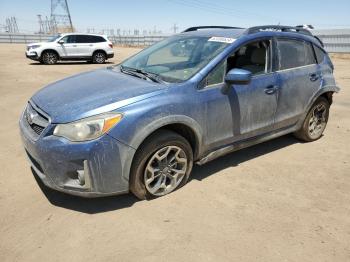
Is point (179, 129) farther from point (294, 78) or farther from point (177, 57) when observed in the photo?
point (294, 78)

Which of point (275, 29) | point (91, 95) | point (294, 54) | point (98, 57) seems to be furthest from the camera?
point (98, 57)

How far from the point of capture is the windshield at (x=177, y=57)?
3.76 m

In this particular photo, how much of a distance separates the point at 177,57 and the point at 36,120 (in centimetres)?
190

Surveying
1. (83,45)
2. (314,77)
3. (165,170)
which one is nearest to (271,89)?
(314,77)

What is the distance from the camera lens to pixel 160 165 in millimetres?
3521

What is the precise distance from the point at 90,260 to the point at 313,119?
158 inches

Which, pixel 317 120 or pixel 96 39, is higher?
pixel 96 39

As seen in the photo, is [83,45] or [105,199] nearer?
[105,199]

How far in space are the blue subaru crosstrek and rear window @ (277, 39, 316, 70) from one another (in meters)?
0.02

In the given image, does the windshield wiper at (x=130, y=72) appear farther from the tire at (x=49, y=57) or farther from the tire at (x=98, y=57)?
the tire at (x=98, y=57)

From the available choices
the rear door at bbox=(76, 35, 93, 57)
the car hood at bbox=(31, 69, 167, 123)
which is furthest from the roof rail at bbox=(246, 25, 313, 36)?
the rear door at bbox=(76, 35, 93, 57)

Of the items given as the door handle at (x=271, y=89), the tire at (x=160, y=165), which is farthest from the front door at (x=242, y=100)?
the tire at (x=160, y=165)

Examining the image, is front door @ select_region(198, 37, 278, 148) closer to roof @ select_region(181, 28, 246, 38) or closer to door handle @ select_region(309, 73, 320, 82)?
roof @ select_region(181, 28, 246, 38)

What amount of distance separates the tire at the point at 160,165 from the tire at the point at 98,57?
16.0m
